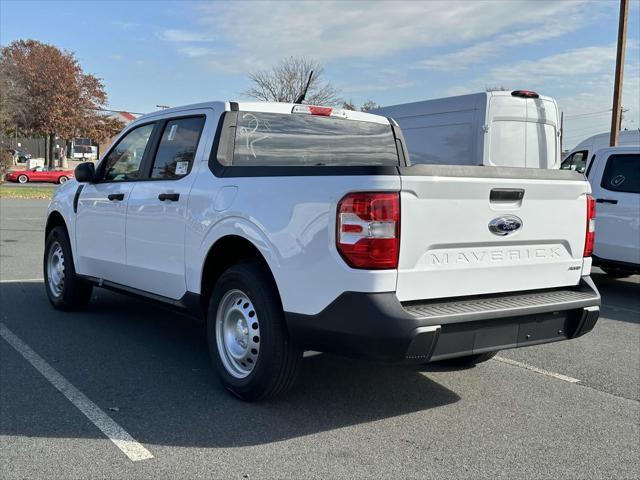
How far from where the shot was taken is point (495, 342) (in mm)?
3828

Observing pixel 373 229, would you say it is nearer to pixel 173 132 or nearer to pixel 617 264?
pixel 173 132

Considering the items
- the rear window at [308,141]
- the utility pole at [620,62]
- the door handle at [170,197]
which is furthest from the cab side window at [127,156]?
the utility pole at [620,62]

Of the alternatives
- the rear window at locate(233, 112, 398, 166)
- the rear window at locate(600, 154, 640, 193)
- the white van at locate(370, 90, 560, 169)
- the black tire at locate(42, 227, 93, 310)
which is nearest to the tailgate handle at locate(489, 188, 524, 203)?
the rear window at locate(233, 112, 398, 166)

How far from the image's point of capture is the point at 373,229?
3.46m

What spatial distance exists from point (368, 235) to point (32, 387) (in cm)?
261

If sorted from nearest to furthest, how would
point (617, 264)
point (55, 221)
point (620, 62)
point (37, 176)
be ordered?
point (55, 221), point (617, 264), point (620, 62), point (37, 176)

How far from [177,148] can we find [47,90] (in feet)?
173

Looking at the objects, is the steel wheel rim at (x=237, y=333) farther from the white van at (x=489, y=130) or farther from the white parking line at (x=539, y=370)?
the white van at (x=489, y=130)

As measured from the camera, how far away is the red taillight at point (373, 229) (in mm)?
3455

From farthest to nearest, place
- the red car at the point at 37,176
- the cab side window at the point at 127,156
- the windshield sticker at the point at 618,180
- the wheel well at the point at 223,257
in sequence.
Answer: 1. the red car at the point at 37,176
2. the windshield sticker at the point at 618,180
3. the cab side window at the point at 127,156
4. the wheel well at the point at 223,257

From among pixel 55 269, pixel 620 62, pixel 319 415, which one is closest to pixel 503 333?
pixel 319 415

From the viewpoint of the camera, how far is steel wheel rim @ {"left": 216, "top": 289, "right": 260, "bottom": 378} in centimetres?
420

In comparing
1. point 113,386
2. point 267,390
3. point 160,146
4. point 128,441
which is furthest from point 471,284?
point 160,146

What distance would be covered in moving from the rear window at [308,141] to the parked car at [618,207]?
4532 millimetres
